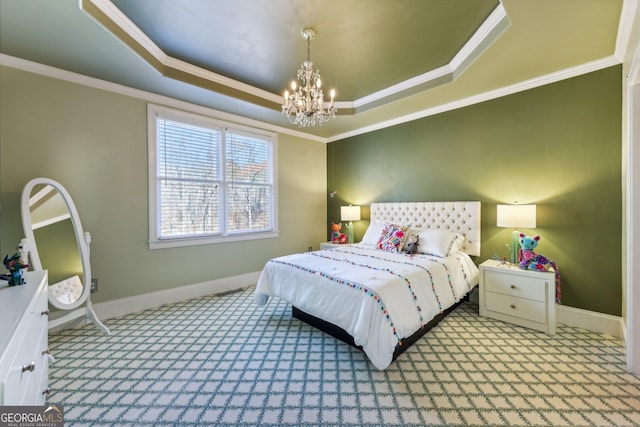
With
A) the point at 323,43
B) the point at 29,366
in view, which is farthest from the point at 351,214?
the point at 29,366

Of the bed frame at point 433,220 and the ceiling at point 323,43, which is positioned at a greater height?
the ceiling at point 323,43

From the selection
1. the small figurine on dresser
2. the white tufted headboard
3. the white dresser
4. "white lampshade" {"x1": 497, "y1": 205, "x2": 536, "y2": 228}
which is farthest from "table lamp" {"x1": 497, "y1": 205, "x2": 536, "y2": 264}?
the small figurine on dresser

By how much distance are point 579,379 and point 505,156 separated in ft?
7.96

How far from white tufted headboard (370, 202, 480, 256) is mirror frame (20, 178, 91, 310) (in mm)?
4006

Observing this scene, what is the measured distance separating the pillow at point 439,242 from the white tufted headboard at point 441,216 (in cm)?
19

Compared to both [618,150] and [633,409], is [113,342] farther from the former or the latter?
[618,150]

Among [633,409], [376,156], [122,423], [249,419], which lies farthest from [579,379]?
[376,156]

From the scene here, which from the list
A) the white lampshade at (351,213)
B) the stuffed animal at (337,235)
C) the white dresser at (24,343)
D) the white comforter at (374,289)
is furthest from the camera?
the stuffed animal at (337,235)

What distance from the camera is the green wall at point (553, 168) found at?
2.61 meters

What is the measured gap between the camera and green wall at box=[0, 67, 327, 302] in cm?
252

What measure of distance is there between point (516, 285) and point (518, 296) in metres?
0.12

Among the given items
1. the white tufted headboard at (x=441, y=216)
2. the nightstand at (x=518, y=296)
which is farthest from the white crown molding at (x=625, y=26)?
the nightstand at (x=518, y=296)

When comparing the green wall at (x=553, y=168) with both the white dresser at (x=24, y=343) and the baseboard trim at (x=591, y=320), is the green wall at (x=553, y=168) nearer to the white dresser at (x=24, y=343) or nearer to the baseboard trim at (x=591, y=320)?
the baseboard trim at (x=591, y=320)

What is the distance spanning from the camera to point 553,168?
2918mm
